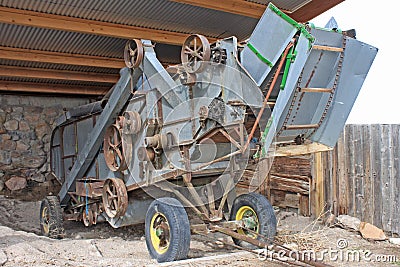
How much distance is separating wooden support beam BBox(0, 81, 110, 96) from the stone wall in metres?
0.51

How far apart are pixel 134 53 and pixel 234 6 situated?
5.30 feet

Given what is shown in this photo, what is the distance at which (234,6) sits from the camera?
5.24 metres

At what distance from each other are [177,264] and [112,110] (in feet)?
6.93

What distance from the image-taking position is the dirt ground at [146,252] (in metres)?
3.94

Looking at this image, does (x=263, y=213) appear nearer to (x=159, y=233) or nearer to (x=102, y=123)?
(x=159, y=233)

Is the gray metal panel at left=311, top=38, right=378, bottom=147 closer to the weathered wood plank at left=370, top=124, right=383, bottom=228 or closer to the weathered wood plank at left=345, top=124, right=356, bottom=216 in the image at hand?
the weathered wood plank at left=370, top=124, right=383, bottom=228

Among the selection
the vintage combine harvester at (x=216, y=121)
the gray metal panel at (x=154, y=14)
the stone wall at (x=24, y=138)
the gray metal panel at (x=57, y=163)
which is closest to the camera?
the vintage combine harvester at (x=216, y=121)

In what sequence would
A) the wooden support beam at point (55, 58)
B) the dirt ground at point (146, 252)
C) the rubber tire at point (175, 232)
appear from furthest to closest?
the wooden support beam at point (55, 58), the dirt ground at point (146, 252), the rubber tire at point (175, 232)

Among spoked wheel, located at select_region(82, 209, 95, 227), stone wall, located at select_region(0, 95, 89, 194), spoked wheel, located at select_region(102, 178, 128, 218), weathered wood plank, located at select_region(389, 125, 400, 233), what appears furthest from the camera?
stone wall, located at select_region(0, 95, 89, 194)

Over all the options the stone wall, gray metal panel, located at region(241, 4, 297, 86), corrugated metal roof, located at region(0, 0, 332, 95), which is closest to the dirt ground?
gray metal panel, located at region(241, 4, 297, 86)

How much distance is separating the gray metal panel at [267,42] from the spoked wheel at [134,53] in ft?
4.48

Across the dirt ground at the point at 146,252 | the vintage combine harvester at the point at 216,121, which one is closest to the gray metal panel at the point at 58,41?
the vintage combine harvester at the point at 216,121

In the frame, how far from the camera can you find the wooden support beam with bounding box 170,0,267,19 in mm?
4938

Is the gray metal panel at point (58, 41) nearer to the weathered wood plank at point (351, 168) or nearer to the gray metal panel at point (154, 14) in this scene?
the gray metal panel at point (154, 14)
